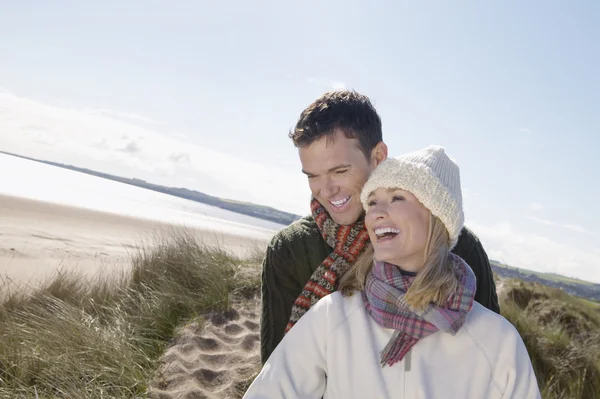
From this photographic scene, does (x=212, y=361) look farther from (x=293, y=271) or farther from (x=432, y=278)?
(x=432, y=278)

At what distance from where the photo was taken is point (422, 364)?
6.29 feet

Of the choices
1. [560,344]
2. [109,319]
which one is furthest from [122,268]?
[560,344]

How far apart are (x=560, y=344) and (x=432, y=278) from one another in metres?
4.50

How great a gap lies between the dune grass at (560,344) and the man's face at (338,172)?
2.56 meters

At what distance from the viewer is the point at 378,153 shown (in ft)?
8.79

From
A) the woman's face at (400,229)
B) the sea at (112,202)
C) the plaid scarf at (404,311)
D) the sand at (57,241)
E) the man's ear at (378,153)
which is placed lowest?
the sea at (112,202)

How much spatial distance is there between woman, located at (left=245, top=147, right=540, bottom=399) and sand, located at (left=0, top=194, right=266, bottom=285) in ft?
13.7

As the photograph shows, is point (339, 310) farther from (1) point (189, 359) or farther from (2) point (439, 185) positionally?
(1) point (189, 359)

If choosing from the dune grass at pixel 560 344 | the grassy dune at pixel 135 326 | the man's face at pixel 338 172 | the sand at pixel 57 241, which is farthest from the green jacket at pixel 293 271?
the sand at pixel 57 241

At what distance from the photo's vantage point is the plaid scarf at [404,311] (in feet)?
6.18

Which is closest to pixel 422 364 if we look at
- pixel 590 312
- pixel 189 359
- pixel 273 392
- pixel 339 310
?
pixel 339 310

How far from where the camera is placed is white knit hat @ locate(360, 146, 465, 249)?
2.02 meters

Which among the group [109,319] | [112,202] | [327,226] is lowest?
[112,202]

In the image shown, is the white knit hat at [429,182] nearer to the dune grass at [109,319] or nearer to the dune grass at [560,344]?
the dune grass at [109,319]
